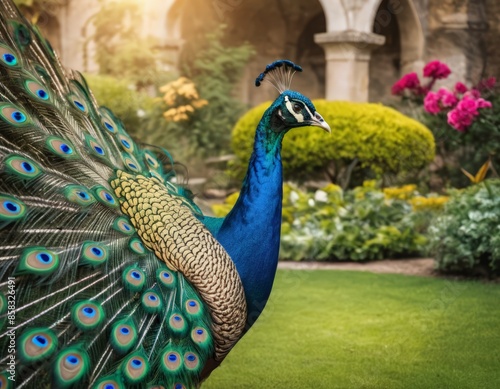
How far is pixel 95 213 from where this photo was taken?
10.1ft

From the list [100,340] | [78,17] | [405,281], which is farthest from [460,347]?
[78,17]

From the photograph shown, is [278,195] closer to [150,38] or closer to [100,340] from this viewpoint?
[100,340]

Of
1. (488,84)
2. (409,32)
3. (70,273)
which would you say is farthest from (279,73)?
(409,32)

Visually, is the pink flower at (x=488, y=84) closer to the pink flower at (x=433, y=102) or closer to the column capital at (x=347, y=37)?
the pink flower at (x=433, y=102)

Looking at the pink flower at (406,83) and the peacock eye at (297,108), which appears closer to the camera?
the peacock eye at (297,108)

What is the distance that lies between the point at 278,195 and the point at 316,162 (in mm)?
6351

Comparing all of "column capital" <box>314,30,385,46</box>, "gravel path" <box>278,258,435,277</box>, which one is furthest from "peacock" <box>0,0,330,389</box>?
"column capital" <box>314,30,385,46</box>

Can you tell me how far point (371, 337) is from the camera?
4.95 meters

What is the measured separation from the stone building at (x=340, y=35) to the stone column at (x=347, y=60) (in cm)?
1

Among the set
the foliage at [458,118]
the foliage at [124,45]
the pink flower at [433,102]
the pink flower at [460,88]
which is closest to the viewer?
the foliage at [458,118]

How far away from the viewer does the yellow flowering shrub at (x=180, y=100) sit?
10836 millimetres

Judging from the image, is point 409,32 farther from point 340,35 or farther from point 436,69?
point 436,69

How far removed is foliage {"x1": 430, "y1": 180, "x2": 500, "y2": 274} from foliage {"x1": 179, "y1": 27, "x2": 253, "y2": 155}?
535cm

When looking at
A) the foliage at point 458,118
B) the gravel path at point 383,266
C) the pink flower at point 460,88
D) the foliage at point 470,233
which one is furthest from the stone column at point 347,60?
the foliage at point 470,233
